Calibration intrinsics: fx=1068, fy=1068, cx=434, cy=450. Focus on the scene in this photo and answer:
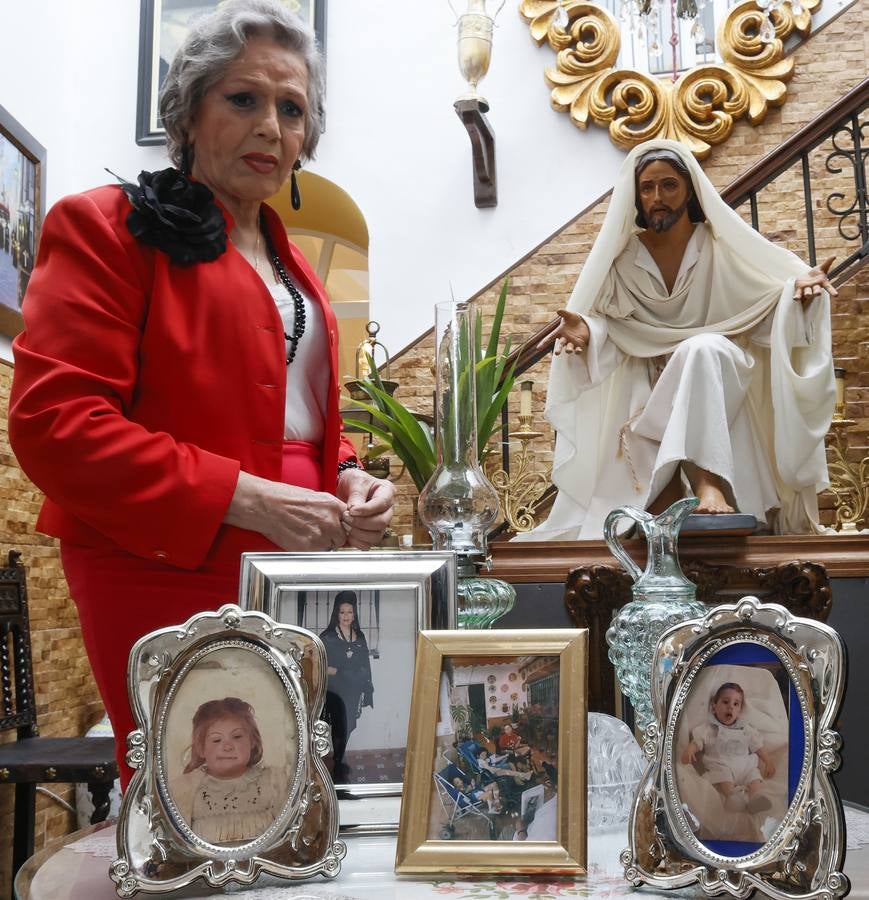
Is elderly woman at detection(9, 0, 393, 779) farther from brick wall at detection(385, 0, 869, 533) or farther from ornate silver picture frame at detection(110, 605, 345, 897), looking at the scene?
brick wall at detection(385, 0, 869, 533)

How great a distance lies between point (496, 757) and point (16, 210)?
404cm

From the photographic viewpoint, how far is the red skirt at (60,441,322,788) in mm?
1176

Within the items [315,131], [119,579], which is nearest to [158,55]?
[315,131]

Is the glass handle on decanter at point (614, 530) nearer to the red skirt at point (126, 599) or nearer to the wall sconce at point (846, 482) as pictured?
the red skirt at point (126, 599)

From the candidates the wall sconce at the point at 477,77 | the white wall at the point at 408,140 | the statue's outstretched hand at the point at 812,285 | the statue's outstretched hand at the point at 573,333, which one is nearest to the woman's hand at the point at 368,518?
the statue's outstretched hand at the point at 573,333

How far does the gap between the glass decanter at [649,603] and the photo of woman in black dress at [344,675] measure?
311mm

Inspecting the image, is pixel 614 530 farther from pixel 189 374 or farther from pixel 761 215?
pixel 761 215

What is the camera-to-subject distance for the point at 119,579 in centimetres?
118

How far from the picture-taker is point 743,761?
33.6 inches

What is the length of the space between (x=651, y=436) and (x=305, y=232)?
15.1 ft

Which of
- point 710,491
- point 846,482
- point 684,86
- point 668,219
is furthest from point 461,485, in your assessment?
point 684,86

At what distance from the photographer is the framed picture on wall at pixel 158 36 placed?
6117 mm

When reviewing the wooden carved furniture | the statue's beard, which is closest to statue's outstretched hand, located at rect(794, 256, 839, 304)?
Answer: the statue's beard

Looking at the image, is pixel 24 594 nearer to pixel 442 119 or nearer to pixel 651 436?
pixel 651 436
